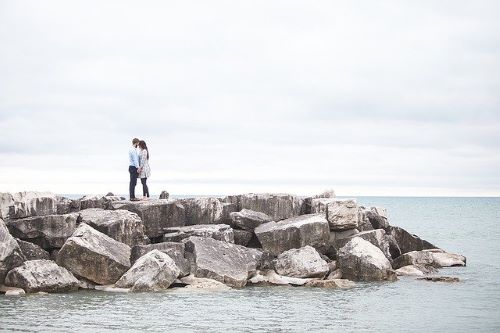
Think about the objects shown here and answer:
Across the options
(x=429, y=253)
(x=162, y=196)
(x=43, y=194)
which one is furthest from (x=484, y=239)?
(x=43, y=194)

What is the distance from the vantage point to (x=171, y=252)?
77.9 ft

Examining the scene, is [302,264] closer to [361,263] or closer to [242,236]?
[361,263]

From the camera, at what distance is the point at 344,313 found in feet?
66.7

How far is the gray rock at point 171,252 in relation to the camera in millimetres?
23750

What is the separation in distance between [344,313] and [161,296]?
5.38 m

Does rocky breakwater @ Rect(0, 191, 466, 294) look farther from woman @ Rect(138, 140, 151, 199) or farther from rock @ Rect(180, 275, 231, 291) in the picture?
woman @ Rect(138, 140, 151, 199)

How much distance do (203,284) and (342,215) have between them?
7437 mm

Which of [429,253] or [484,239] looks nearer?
[429,253]

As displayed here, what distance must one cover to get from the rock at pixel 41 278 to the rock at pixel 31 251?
3.32 feet

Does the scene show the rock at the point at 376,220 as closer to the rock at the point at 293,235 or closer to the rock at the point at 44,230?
the rock at the point at 293,235

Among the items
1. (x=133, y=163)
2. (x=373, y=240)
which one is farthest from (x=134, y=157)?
(x=373, y=240)

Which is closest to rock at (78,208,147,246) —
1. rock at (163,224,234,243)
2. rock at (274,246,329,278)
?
rock at (163,224,234,243)

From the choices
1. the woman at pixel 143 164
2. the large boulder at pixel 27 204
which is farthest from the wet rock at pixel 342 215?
the large boulder at pixel 27 204

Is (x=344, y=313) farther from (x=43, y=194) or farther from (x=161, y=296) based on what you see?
(x=43, y=194)
